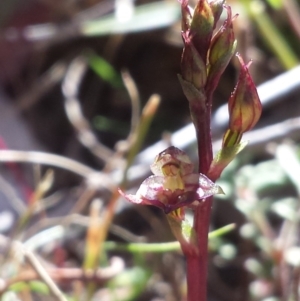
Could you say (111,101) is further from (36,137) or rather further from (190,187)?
(190,187)

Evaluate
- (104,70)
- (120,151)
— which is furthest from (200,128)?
(104,70)

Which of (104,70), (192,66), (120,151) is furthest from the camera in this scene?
(104,70)

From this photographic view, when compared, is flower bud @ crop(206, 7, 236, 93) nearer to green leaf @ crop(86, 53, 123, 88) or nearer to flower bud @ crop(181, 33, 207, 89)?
flower bud @ crop(181, 33, 207, 89)

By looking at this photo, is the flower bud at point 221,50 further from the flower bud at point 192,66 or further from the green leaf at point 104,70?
the green leaf at point 104,70

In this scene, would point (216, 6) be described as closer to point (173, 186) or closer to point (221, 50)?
point (221, 50)

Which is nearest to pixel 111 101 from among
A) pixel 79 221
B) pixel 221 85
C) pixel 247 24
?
pixel 221 85

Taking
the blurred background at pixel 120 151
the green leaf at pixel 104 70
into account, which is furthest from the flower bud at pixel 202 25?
the green leaf at pixel 104 70

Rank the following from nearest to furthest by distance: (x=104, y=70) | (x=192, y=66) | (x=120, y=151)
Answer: (x=192, y=66), (x=120, y=151), (x=104, y=70)

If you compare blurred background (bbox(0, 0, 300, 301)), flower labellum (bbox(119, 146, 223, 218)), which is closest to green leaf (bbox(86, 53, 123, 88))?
blurred background (bbox(0, 0, 300, 301))
